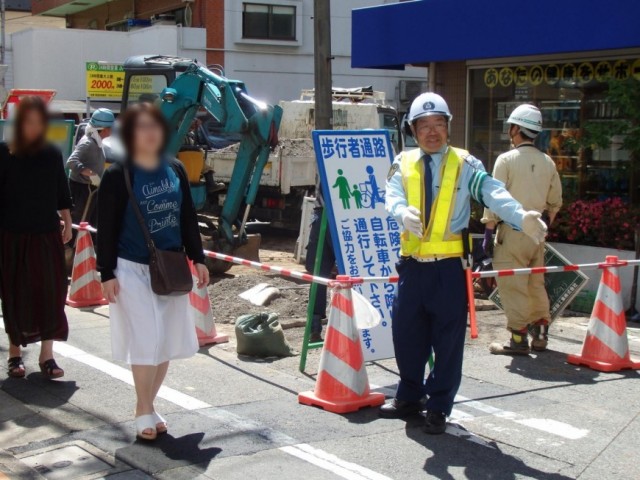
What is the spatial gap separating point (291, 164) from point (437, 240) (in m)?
11.0

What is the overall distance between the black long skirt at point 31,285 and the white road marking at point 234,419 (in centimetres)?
56

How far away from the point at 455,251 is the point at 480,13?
6.41 m

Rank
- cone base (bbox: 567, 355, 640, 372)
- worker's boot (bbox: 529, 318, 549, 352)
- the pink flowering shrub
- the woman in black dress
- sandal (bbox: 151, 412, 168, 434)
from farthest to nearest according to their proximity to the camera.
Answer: the pink flowering shrub, worker's boot (bbox: 529, 318, 549, 352), cone base (bbox: 567, 355, 640, 372), the woman in black dress, sandal (bbox: 151, 412, 168, 434)

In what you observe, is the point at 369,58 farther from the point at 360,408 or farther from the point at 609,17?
the point at 360,408

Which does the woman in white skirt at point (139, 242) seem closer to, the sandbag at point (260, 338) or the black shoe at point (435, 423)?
the black shoe at point (435, 423)

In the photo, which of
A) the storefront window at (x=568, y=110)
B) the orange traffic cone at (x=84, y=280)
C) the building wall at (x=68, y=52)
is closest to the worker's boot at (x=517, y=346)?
the storefront window at (x=568, y=110)

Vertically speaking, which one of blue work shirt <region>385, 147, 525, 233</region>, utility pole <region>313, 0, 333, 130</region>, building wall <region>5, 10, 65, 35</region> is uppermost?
building wall <region>5, 10, 65, 35</region>

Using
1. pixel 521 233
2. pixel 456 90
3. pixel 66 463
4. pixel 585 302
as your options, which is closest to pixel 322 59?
pixel 456 90

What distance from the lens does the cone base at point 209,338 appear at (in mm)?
7926

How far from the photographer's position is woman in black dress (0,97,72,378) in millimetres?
6441

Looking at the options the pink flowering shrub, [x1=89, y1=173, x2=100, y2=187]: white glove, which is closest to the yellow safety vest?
the pink flowering shrub

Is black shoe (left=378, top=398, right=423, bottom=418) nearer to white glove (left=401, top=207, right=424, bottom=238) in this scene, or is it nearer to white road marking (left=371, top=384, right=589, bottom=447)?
white road marking (left=371, top=384, right=589, bottom=447)

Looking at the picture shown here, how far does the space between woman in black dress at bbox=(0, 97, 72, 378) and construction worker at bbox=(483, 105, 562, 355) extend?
3.48 meters

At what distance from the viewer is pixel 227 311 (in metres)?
9.42
